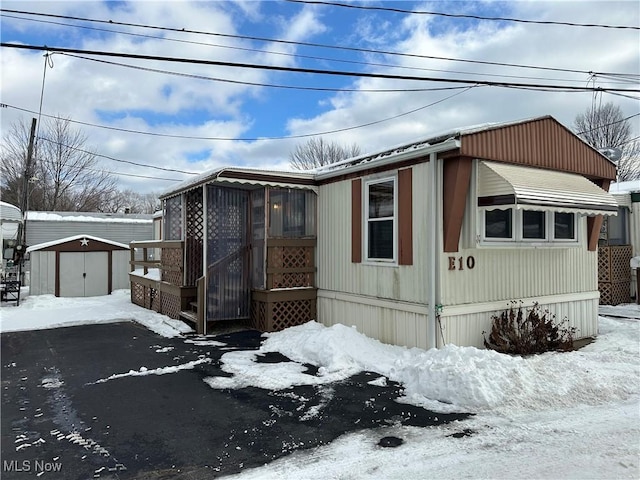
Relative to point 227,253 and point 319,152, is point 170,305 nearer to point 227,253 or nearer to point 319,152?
point 227,253

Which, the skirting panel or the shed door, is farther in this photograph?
the shed door

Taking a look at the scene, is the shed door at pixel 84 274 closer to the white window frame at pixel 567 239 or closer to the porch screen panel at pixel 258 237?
the porch screen panel at pixel 258 237

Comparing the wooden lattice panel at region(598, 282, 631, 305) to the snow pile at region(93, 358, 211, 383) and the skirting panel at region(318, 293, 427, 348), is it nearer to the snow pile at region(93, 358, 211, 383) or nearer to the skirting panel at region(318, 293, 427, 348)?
the skirting panel at region(318, 293, 427, 348)

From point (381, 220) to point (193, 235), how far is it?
4217mm

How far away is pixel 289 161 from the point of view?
32.4 metres

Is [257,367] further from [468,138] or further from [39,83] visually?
[39,83]

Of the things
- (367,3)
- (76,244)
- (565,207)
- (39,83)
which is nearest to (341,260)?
(565,207)

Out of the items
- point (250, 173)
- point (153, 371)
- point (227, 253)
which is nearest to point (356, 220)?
point (250, 173)

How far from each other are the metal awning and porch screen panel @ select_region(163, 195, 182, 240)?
252 inches

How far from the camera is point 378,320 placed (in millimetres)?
6805

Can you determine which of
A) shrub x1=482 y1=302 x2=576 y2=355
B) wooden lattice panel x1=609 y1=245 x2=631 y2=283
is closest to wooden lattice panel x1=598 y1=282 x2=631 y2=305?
wooden lattice panel x1=609 y1=245 x2=631 y2=283

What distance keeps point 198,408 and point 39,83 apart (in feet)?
48.9

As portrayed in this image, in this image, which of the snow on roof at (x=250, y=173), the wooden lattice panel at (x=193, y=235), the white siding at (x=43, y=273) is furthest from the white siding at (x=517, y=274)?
the white siding at (x=43, y=273)

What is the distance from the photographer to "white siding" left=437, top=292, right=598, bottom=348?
5914mm
